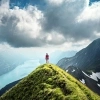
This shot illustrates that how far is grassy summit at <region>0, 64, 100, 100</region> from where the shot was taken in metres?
23.9

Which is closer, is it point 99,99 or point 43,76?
point 99,99

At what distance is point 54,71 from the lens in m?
32.7

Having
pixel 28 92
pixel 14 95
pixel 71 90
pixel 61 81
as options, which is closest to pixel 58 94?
pixel 71 90

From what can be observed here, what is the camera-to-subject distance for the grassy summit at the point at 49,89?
23948 mm

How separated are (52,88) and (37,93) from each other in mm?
2236

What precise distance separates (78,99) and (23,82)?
46.3 ft

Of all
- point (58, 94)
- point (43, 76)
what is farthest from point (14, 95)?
point (58, 94)

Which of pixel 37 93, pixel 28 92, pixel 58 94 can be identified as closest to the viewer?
pixel 58 94

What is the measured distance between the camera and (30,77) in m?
34.1

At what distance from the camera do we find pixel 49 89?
26.4 metres

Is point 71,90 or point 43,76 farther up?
point 43,76

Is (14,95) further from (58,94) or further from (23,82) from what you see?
(58,94)

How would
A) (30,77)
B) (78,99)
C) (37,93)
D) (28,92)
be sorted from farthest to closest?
(30,77)
(28,92)
(37,93)
(78,99)

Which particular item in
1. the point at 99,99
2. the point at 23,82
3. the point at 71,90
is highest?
the point at 23,82
